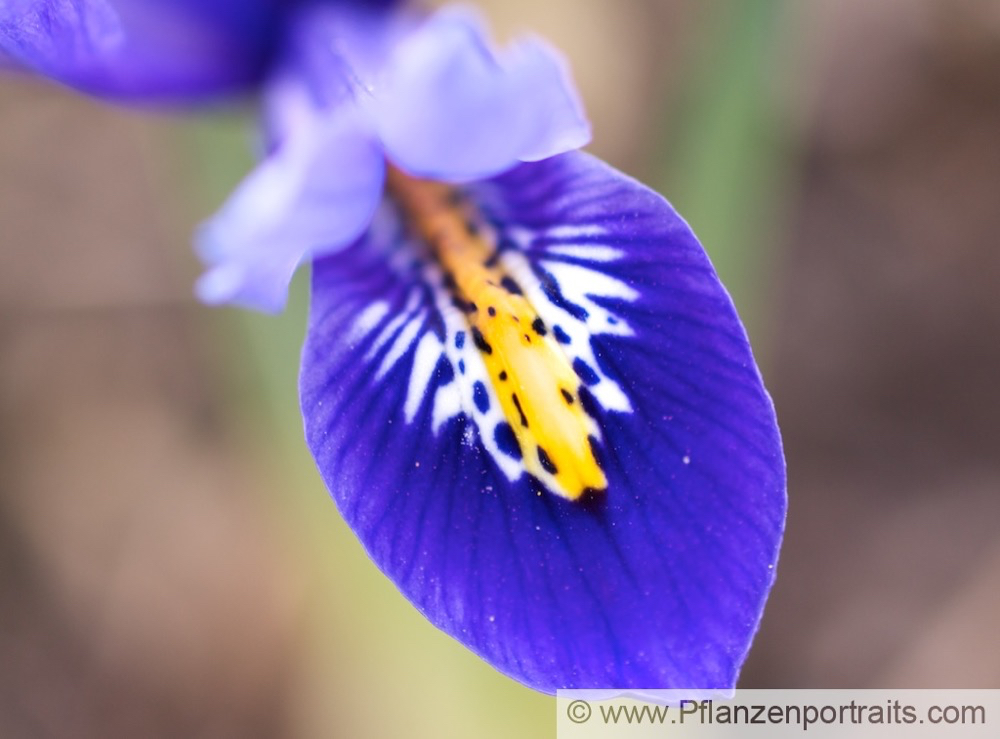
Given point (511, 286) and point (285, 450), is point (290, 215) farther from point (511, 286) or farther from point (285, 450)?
point (285, 450)

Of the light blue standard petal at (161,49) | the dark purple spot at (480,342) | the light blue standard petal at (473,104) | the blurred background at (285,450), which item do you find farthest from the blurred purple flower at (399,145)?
the blurred background at (285,450)

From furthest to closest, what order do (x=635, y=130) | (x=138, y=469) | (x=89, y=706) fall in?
(x=635, y=130) < (x=138, y=469) < (x=89, y=706)

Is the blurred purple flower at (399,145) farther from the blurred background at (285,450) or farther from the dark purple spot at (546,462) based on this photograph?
the blurred background at (285,450)

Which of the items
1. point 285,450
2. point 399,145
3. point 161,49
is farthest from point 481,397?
point 161,49

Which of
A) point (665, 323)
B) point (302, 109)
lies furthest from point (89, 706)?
point (665, 323)

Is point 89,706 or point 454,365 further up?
point 454,365

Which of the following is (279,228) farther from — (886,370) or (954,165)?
(954,165)

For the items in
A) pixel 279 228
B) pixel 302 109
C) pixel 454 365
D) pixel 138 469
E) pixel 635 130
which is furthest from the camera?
pixel 635 130
